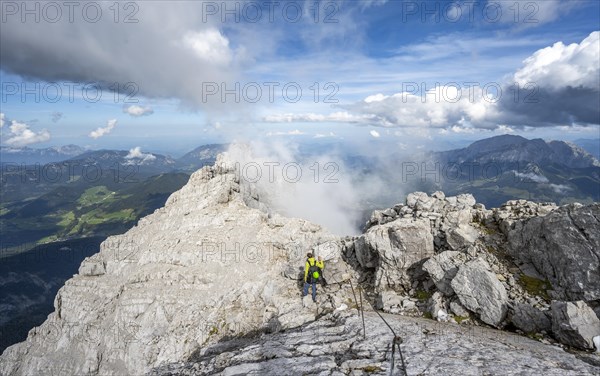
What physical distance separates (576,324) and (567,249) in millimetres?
6587

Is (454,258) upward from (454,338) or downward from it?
upward

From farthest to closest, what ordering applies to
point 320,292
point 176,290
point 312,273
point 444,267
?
1. point 176,290
2. point 320,292
3. point 312,273
4. point 444,267

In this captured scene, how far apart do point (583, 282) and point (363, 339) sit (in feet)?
51.9

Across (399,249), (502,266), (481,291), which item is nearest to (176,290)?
(399,249)

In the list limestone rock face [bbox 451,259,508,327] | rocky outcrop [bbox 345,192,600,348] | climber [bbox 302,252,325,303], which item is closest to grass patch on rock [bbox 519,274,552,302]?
rocky outcrop [bbox 345,192,600,348]

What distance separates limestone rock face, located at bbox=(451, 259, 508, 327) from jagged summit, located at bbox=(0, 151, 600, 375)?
7cm

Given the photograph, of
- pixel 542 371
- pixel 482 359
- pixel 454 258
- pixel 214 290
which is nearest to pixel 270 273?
Result: pixel 214 290

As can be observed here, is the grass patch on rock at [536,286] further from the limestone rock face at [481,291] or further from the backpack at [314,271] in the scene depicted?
the backpack at [314,271]

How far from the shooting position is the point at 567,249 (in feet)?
74.9

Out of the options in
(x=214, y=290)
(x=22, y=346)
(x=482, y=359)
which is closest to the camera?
(x=482, y=359)

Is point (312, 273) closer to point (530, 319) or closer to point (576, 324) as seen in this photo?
point (530, 319)

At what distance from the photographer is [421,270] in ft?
95.3

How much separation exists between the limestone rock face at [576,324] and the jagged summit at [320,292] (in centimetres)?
7

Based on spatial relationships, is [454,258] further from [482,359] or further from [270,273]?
[270,273]
